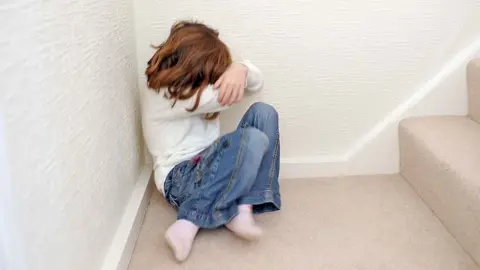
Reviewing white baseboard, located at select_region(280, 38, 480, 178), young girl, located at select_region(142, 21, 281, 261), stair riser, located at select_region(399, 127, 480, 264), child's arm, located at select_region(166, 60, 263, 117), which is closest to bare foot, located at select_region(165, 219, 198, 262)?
young girl, located at select_region(142, 21, 281, 261)

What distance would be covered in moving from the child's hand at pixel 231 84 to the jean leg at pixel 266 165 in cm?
10

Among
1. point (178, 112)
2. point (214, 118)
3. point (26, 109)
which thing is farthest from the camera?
point (214, 118)

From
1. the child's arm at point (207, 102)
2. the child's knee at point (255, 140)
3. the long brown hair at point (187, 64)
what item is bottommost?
the child's knee at point (255, 140)

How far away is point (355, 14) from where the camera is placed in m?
1.31

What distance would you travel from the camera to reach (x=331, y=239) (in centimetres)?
110

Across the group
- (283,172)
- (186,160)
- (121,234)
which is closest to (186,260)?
(121,234)

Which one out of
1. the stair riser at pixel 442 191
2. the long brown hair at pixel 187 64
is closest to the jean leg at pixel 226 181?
the long brown hair at pixel 187 64

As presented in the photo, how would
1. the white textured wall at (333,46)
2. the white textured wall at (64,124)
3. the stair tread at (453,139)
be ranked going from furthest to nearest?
the white textured wall at (333,46) < the stair tread at (453,139) < the white textured wall at (64,124)

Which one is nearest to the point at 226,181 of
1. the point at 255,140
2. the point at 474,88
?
the point at 255,140

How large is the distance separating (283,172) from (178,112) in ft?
1.33

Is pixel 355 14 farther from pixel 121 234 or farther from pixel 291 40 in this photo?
pixel 121 234

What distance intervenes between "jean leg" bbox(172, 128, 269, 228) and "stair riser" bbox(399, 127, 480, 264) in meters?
0.40

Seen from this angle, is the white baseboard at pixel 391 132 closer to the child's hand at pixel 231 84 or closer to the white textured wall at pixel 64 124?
the child's hand at pixel 231 84

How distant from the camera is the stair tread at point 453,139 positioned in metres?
1.09
